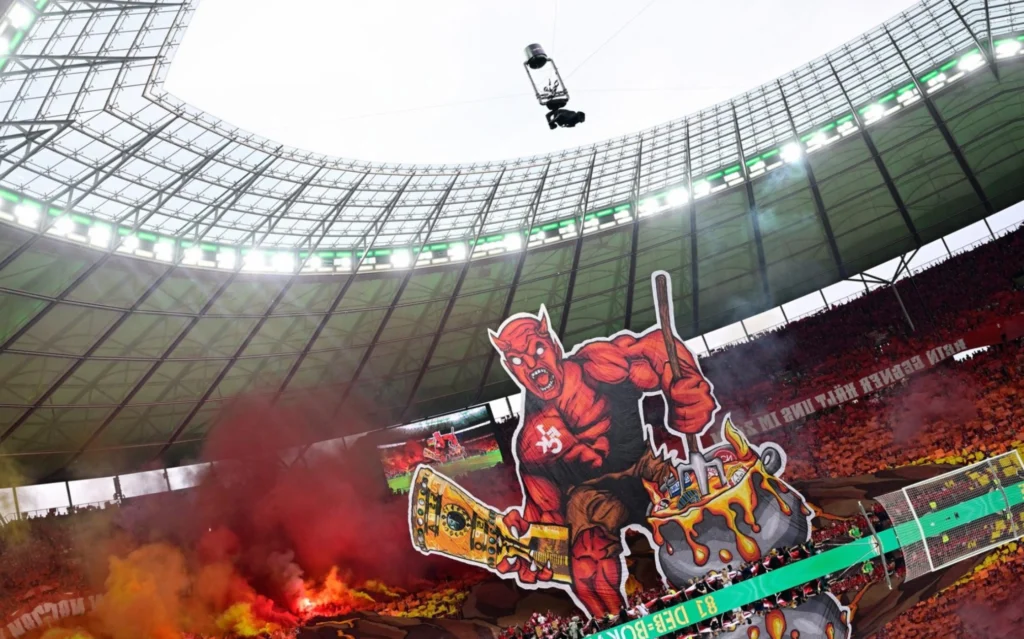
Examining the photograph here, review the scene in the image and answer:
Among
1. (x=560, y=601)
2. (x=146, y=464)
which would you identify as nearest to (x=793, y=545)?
(x=560, y=601)

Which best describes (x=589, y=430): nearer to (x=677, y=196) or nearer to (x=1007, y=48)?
(x=677, y=196)

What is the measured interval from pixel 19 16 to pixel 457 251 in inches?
760

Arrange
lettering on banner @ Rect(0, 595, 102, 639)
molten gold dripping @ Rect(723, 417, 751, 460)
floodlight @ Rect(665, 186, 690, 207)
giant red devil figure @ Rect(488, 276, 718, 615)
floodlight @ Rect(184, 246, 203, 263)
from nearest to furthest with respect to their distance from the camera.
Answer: molten gold dripping @ Rect(723, 417, 751, 460) → giant red devil figure @ Rect(488, 276, 718, 615) → lettering on banner @ Rect(0, 595, 102, 639) → floodlight @ Rect(184, 246, 203, 263) → floodlight @ Rect(665, 186, 690, 207)

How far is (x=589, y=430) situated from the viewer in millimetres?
19156

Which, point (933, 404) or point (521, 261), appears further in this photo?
point (521, 261)

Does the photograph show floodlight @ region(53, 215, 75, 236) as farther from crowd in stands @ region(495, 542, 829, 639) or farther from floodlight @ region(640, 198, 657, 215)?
floodlight @ region(640, 198, 657, 215)

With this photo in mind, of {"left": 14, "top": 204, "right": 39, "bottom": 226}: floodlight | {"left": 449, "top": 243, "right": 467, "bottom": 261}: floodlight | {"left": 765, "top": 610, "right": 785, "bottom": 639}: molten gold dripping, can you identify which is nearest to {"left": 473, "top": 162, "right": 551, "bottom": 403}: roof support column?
{"left": 449, "top": 243, "right": 467, "bottom": 261}: floodlight

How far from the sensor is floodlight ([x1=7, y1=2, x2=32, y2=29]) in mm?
15820

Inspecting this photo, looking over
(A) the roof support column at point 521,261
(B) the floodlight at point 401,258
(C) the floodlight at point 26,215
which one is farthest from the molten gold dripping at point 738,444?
(C) the floodlight at point 26,215

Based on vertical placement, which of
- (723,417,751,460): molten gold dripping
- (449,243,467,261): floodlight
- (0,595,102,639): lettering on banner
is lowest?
(723,417,751,460): molten gold dripping

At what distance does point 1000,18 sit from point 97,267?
31.4 meters

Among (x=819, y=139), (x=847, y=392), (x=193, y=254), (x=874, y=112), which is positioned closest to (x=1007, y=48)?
(x=874, y=112)

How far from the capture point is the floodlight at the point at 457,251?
33.2 m

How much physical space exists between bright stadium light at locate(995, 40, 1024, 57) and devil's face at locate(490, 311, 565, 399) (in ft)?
68.0
